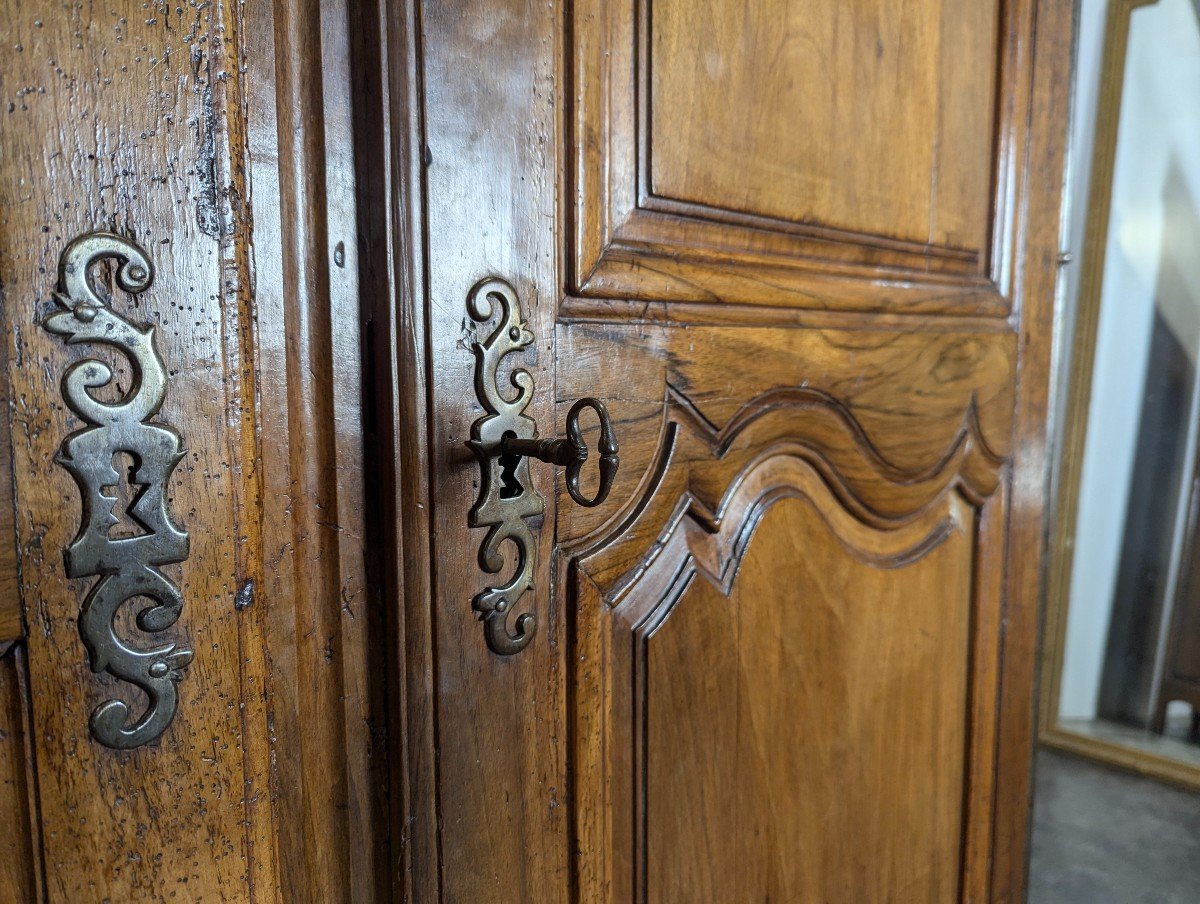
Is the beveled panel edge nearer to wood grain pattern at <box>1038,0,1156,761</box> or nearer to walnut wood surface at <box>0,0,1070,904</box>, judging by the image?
walnut wood surface at <box>0,0,1070,904</box>

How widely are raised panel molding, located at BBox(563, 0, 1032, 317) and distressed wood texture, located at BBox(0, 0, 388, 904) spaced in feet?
0.43

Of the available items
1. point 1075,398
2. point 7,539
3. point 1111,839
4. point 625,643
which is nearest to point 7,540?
point 7,539

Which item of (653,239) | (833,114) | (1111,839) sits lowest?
(1111,839)

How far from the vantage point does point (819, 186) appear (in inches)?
23.0

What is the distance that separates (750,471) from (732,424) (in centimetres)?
4

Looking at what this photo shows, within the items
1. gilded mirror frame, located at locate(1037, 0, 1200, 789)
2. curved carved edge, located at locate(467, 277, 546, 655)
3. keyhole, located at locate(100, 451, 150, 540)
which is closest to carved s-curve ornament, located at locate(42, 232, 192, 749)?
keyhole, located at locate(100, 451, 150, 540)

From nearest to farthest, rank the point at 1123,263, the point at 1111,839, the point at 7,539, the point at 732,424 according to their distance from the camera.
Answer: the point at 7,539, the point at 732,424, the point at 1111,839, the point at 1123,263

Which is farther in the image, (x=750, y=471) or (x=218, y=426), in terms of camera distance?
(x=750, y=471)

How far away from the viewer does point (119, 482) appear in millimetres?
318

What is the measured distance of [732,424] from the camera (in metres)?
0.54

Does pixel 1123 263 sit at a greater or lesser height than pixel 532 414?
greater

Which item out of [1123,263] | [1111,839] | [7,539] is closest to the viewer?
[7,539]

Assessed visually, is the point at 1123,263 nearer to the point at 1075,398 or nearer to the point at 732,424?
the point at 1075,398

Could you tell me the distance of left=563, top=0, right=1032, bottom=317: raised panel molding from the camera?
45 cm
